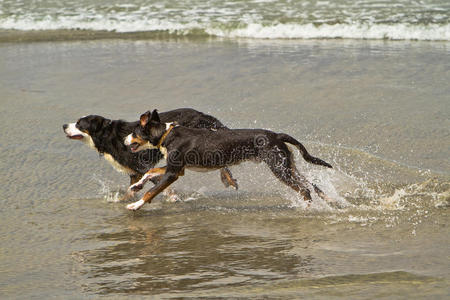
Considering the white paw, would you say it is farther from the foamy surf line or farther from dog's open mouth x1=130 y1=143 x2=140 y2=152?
the foamy surf line

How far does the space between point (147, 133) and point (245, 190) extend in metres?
1.38

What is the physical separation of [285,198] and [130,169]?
1.89 metres

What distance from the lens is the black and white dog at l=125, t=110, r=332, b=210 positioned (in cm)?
742

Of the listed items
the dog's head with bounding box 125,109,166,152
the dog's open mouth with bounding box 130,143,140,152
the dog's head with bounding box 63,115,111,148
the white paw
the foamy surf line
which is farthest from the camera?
the foamy surf line

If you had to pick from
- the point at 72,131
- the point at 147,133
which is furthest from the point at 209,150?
the point at 72,131

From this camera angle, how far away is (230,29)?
18.5m

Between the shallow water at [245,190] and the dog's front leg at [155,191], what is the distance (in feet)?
0.50

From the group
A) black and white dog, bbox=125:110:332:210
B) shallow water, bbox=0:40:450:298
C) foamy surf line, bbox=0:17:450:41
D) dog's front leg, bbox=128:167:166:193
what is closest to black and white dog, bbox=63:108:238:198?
shallow water, bbox=0:40:450:298

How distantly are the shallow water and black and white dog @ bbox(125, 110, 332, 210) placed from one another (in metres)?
0.32

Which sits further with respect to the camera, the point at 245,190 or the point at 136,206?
the point at 245,190

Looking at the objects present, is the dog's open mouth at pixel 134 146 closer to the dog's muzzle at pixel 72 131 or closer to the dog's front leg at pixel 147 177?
the dog's front leg at pixel 147 177

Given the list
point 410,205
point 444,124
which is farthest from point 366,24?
point 410,205

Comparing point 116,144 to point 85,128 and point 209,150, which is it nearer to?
point 85,128

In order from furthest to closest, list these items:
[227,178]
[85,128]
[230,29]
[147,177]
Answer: [230,29] → [227,178] → [85,128] → [147,177]
